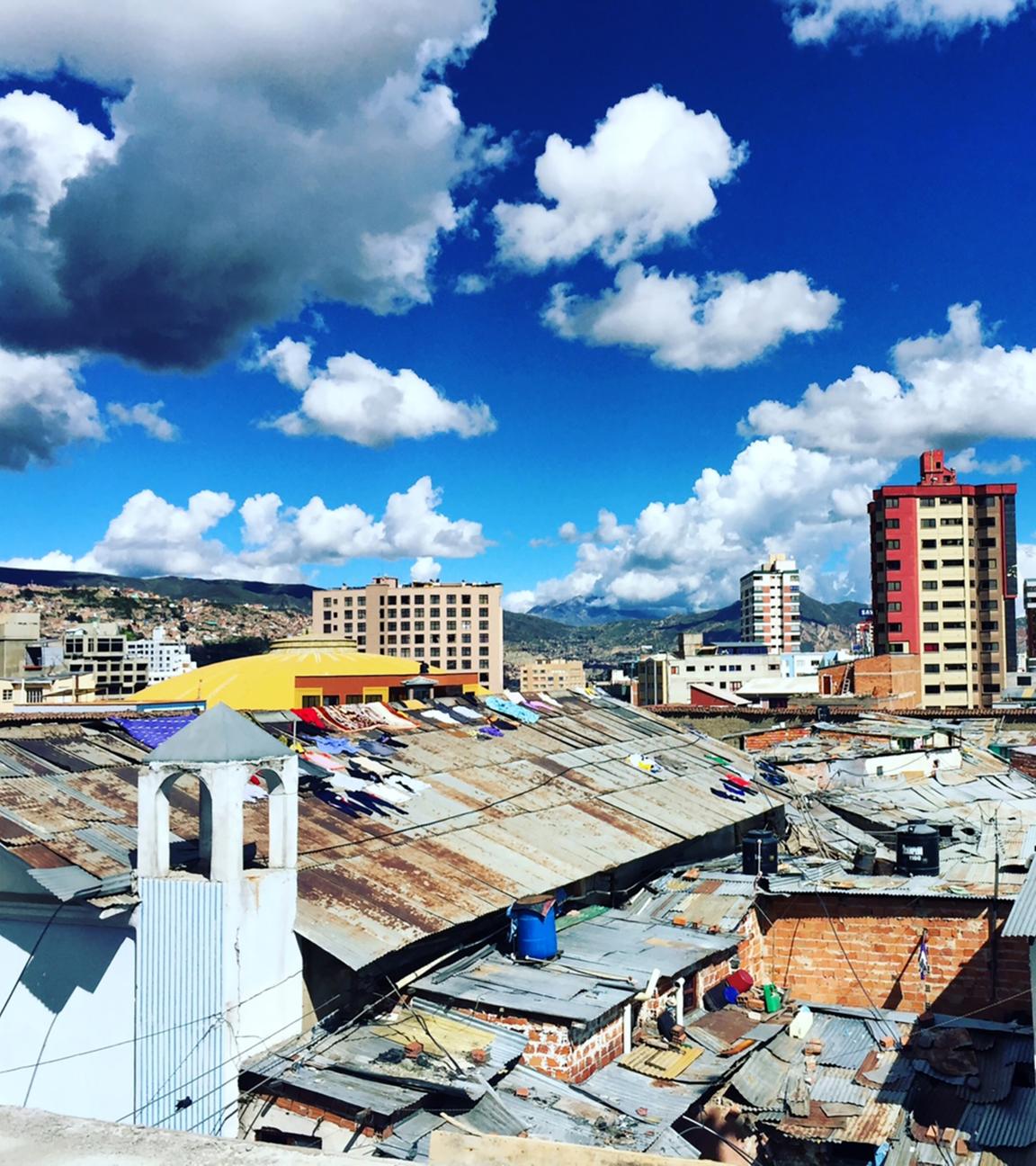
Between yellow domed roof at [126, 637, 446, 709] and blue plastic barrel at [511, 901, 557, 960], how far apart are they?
2523 cm

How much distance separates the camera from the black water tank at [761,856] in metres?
19.2

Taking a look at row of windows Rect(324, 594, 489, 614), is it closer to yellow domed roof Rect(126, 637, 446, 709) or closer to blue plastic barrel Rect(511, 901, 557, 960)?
yellow domed roof Rect(126, 637, 446, 709)

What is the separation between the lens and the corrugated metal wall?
11281 millimetres

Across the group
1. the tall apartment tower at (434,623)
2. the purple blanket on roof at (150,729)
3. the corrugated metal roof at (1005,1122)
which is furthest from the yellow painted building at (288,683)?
the tall apartment tower at (434,623)

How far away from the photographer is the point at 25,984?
41.9ft

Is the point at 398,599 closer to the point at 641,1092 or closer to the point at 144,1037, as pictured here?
the point at 144,1037

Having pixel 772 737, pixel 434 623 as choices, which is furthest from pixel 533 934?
pixel 434 623

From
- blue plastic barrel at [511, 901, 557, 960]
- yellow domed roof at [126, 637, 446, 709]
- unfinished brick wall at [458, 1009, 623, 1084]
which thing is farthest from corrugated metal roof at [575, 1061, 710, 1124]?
yellow domed roof at [126, 637, 446, 709]

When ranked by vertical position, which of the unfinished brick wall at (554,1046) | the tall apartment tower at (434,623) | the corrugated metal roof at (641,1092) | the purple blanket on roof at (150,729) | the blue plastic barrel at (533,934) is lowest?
the corrugated metal roof at (641,1092)

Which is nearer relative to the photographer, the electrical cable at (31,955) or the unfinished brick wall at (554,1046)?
the unfinished brick wall at (554,1046)

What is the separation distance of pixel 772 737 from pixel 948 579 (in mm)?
60177

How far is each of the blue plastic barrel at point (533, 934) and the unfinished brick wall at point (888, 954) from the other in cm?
451

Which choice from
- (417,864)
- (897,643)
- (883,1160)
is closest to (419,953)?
(417,864)

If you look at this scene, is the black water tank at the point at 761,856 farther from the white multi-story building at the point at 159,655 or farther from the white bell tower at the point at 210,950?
the white multi-story building at the point at 159,655
